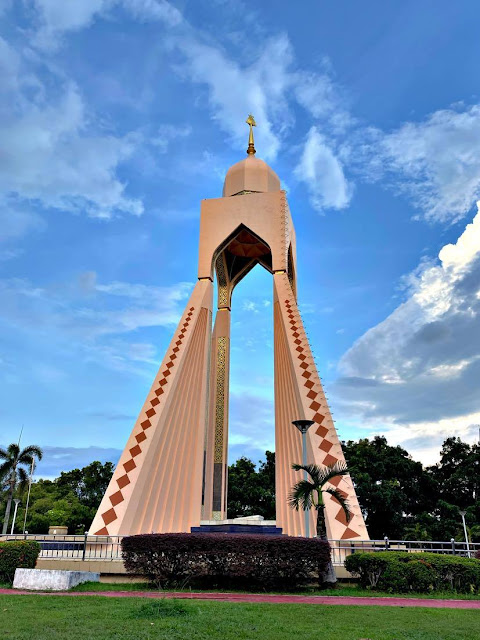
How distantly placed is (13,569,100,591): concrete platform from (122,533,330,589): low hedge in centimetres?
114

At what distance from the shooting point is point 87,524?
2600cm

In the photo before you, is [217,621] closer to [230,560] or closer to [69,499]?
[230,560]

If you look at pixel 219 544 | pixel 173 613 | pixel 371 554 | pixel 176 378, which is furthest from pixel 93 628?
pixel 176 378

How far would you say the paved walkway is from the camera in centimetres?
644

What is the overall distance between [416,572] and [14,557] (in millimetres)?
6125

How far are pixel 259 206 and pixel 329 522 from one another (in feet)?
33.9

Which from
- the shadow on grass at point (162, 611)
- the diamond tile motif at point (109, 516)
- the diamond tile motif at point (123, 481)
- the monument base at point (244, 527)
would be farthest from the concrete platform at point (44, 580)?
the monument base at point (244, 527)

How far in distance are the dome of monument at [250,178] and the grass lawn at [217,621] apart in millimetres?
14701

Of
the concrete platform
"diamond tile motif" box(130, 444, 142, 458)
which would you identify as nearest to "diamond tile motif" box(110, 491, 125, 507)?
"diamond tile motif" box(130, 444, 142, 458)

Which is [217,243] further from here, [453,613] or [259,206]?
[453,613]

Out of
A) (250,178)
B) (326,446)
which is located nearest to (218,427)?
(326,446)

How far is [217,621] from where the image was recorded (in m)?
4.67

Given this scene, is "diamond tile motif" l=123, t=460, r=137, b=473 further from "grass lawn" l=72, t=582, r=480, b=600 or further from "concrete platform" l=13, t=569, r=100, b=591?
"concrete platform" l=13, t=569, r=100, b=591

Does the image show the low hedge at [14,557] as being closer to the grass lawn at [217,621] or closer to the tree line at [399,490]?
the grass lawn at [217,621]
